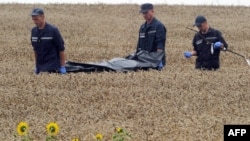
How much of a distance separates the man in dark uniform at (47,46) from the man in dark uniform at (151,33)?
1.28 meters

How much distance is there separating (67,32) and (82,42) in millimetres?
2227

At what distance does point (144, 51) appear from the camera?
37.9ft

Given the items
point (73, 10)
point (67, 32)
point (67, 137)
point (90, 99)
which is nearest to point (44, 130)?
point (67, 137)

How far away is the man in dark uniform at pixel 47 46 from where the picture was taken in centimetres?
1102

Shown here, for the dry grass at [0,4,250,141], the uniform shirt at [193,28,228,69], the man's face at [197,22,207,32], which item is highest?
the man's face at [197,22,207,32]

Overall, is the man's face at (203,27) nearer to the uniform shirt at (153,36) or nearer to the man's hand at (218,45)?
the man's hand at (218,45)

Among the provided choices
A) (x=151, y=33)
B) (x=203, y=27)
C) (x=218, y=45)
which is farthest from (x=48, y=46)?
(x=218, y=45)

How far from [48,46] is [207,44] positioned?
236 centimetres

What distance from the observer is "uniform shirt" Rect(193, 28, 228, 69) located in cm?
1146

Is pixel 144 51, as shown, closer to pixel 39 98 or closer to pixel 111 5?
pixel 39 98

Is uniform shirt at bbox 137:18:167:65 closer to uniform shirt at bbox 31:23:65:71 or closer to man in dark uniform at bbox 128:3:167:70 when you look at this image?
man in dark uniform at bbox 128:3:167:70

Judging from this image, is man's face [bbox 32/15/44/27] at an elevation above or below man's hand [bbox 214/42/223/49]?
above

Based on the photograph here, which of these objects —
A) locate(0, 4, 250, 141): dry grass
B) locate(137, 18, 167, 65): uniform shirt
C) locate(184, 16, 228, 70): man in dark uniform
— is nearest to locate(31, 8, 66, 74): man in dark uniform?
locate(0, 4, 250, 141): dry grass

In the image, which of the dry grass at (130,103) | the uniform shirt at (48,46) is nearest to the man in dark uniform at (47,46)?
the uniform shirt at (48,46)
